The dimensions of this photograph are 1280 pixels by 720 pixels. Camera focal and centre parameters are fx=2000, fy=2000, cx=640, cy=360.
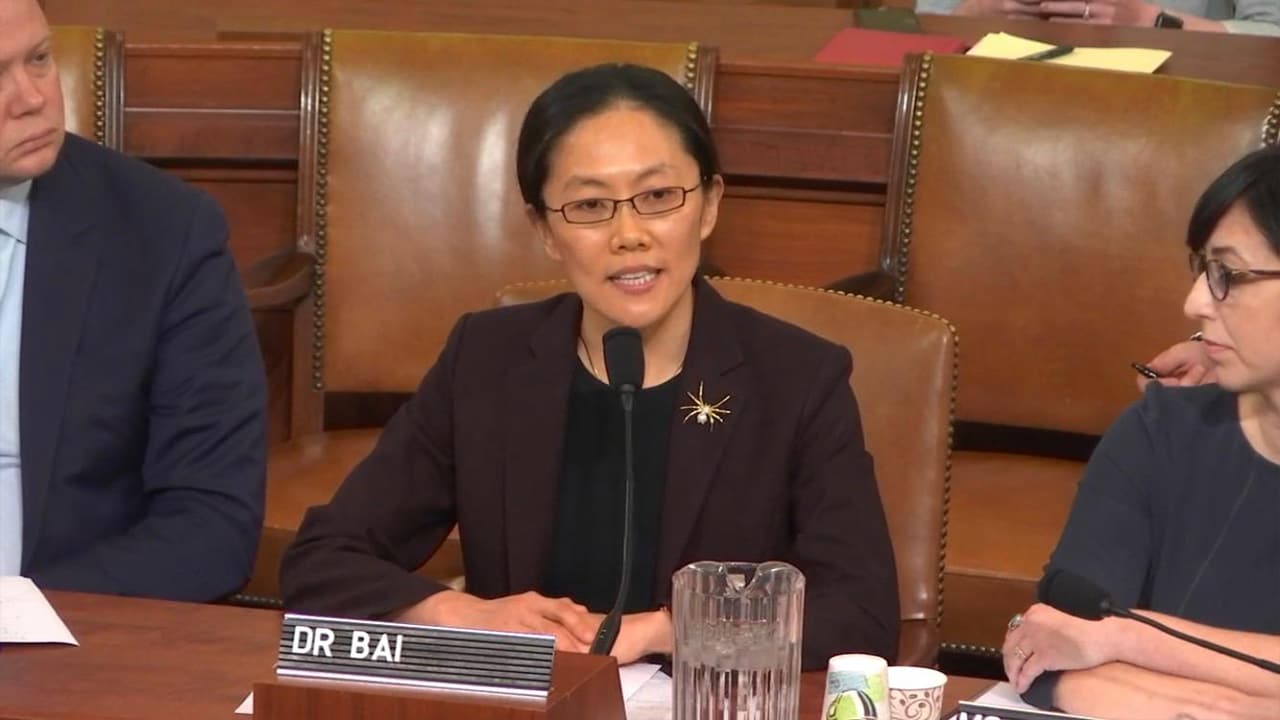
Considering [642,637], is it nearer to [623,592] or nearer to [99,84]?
[623,592]

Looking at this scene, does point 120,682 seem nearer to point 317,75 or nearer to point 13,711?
point 13,711

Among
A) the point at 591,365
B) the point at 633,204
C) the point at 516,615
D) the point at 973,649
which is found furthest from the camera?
the point at 973,649

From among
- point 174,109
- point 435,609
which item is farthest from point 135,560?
point 174,109

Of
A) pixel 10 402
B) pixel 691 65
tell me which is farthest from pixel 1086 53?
pixel 10 402

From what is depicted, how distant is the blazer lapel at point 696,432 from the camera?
2191 mm

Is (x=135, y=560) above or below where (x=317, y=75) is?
below

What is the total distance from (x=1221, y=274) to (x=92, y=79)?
212cm

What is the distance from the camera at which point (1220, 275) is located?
1993mm

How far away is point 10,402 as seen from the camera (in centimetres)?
235

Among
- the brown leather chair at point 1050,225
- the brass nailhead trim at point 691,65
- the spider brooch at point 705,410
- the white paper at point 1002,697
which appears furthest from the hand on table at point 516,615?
the brass nailhead trim at point 691,65

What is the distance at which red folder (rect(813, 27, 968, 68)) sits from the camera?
3529mm

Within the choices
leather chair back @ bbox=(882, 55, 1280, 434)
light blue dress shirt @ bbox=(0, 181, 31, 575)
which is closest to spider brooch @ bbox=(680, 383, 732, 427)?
light blue dress shirt @ bbox=(0, 181, 31, 575)

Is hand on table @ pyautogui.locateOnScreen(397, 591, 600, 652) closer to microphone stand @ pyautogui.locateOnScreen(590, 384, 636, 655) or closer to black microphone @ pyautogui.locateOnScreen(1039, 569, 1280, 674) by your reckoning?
microphone stand @ pyautogui.locateOnScreen(590, 384, 636, 655)

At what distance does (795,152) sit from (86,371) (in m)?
1.46
